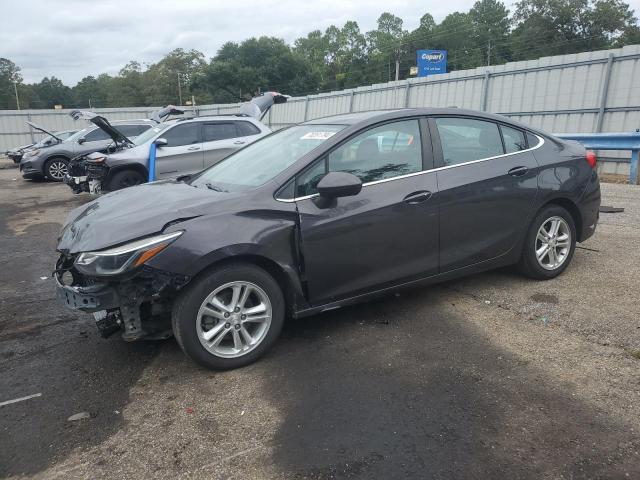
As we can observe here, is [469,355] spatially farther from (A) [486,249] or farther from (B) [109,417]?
(B) [109,417]

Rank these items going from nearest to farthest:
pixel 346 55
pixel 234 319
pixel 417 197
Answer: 1. pixel 234 319
2. pixel 417 197
3. pixel 346 55

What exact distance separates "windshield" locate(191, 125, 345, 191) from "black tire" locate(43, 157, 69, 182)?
12806 millimetres

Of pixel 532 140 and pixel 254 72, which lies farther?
pixel 254 72

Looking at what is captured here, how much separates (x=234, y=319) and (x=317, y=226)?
839 millimetres

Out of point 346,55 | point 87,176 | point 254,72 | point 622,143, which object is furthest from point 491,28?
point 87,176

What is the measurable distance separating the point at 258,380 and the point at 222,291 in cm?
62

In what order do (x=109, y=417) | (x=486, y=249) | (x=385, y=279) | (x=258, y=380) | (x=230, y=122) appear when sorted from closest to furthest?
(x=109, y=417), (x=258, y=380), (x=385, y=279), (x=486, y=249), (x=230, y=122)

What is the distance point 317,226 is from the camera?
3.50 metres

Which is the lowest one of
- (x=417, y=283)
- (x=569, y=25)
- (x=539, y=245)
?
(x=417, y=283)

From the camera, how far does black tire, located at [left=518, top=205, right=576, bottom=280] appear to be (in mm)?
4543

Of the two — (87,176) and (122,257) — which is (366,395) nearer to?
(122,257)

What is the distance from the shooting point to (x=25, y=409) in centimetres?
303

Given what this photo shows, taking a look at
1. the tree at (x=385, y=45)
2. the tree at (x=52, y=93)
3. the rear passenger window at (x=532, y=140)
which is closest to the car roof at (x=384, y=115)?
the rear passenger window at (x=532, y=140)

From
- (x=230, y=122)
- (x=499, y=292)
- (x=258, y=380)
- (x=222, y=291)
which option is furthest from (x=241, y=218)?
(x=230, y=122)
